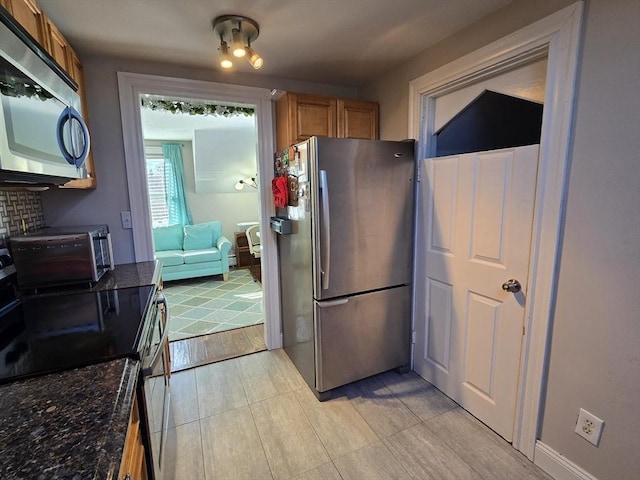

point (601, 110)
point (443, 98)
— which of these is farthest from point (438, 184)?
point (601, 110)

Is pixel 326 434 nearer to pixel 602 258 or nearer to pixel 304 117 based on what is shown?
pixel 602 258

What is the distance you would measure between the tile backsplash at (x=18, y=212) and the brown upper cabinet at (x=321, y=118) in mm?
1607

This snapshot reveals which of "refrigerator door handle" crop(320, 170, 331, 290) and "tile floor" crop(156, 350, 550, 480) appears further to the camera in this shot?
"refrigerator door handle" crop(320, 170, 331, 290)

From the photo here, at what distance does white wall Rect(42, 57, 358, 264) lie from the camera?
2.01 m

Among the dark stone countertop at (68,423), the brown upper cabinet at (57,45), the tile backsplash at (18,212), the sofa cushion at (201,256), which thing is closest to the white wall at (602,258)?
the dark stone countertop at (68,423)

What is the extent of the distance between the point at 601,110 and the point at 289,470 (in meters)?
2.13

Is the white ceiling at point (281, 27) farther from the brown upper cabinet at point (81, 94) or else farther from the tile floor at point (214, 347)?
the tile floor at point (214, 347)

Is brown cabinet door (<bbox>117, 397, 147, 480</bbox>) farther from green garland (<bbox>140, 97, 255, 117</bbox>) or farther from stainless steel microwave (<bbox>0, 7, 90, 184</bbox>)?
green garland (<bbox>140, 97, 255, 117</bbox>)

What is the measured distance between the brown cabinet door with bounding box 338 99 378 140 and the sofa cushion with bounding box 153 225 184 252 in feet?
11.8

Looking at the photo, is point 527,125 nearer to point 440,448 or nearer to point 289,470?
point 440,448

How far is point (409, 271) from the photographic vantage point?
223 centimetres

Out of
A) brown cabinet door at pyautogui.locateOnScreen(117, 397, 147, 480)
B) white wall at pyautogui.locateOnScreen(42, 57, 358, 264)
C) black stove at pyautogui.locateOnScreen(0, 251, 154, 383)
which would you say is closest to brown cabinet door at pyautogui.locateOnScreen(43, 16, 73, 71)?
white wall at pyautogui.locateOnScreen(42, 57, 358, 264)

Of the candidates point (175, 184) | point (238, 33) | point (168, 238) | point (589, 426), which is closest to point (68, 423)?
point (238, 33)

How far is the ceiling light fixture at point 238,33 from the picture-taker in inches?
62.8
